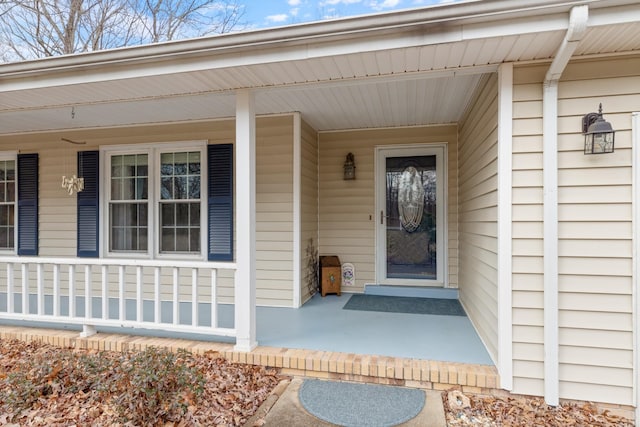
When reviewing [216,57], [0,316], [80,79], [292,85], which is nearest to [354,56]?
[292,85]

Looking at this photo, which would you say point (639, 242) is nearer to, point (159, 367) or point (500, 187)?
point (500, 187)

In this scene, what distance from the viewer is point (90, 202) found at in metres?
4.93

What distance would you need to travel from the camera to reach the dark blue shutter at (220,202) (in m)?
4.52

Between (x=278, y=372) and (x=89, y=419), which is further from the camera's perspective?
(x=278, y=372)

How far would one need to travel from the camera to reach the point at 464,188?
4.27 m

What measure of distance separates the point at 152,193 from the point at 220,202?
101 cm

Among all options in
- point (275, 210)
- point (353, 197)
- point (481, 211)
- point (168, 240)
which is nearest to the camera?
point (481, 211)

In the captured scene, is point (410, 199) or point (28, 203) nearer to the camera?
point (410, 199)

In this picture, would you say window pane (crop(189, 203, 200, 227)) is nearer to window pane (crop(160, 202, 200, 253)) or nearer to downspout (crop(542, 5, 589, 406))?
window pane (crop(160, 202, 200, 253))

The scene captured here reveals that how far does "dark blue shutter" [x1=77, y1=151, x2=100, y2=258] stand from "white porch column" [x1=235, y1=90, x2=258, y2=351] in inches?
120

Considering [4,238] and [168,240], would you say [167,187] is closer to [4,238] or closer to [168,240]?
[168,240]

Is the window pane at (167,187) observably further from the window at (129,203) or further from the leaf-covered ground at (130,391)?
the leaf-covered ground at (130,391)

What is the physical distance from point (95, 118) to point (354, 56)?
12.1 ft

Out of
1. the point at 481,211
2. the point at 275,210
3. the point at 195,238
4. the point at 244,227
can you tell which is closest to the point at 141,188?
the point at 195,238
